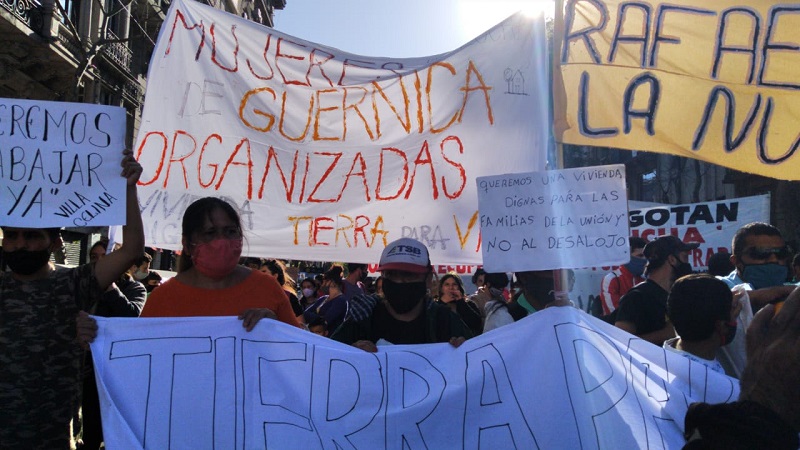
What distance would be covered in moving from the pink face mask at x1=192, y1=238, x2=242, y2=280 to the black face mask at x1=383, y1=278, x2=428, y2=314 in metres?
0.66

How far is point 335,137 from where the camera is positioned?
156 inches

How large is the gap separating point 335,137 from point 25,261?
174cm

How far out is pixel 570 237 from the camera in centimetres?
288

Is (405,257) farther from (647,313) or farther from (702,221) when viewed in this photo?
(702,221)

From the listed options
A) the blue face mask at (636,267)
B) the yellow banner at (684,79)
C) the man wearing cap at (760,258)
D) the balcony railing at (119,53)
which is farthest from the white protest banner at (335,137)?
the balcony railing at (119,53)

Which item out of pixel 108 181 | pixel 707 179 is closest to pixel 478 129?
pixel 108 181

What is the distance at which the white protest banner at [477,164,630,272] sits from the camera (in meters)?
2.85

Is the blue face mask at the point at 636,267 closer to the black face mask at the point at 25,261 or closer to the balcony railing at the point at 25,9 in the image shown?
the black face mask at the point at 25,261

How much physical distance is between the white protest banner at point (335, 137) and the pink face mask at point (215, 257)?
820 mm

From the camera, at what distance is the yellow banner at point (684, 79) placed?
3434mm

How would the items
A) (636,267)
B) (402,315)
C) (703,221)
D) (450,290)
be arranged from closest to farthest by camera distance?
(402,315)
(636,267)
(450,290)
(703,221)

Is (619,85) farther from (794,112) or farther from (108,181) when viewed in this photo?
(108,181)

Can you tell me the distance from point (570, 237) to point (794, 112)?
148 centimetres

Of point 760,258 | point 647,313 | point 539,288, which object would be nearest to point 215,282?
point 539,288
